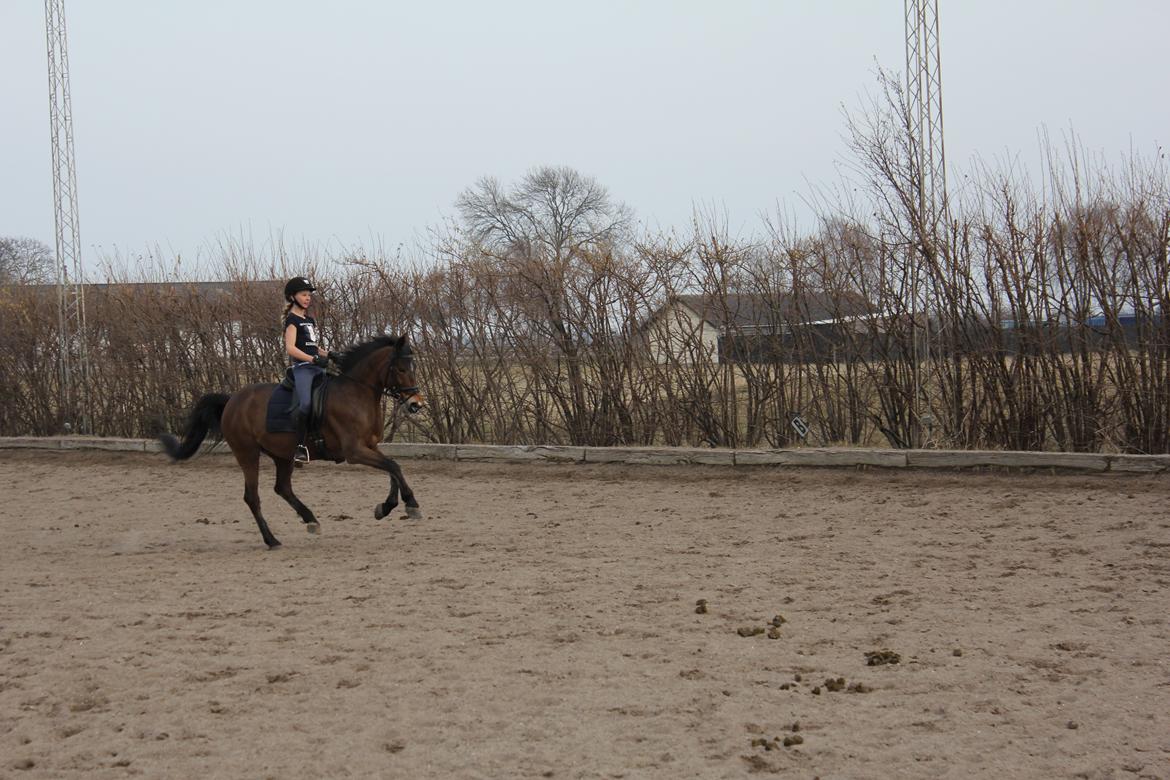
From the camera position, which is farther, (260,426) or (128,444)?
(128,444)

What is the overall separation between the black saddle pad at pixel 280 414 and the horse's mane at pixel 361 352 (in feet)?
1.72

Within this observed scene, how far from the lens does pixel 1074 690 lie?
4961mm

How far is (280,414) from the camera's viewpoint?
387 inches

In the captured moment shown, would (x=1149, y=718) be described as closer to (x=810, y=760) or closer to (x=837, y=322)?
(x=810, y=760)

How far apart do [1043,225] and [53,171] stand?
14.8 meters

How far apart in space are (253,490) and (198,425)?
3.25ft

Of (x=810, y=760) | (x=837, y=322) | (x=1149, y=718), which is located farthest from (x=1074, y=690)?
(x=837, y=322)

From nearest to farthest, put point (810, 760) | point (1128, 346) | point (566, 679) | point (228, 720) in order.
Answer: point (810, 760)
point (228, 720)
point (566, 679)
point (1128, 346)

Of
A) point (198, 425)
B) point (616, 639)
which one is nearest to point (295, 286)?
point (198, 425)

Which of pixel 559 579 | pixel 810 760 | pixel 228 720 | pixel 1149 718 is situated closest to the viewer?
pixel 810 760

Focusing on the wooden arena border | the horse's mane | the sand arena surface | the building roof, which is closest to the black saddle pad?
the horse's mane

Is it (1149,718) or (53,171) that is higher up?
(53,171)

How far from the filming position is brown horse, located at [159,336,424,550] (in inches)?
381

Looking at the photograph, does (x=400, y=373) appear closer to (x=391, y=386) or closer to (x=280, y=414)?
(x=391, y=386)
